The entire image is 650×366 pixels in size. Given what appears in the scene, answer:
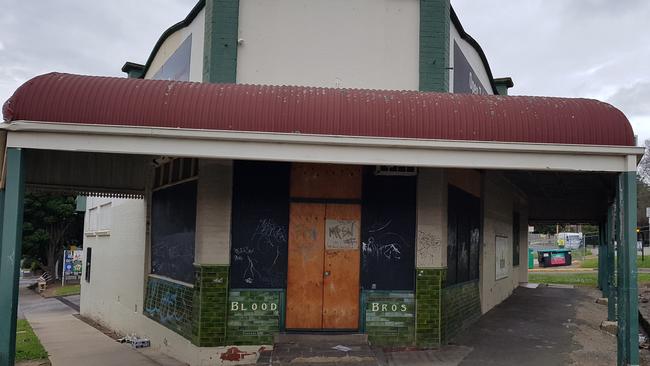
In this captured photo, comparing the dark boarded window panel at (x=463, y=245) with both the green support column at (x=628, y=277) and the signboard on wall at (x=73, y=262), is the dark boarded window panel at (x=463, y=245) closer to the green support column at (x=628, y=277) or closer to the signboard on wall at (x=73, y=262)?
the green support column at (x=628, y=277)

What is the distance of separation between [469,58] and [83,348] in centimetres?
1077

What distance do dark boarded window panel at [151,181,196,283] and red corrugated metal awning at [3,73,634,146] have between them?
2.60 metres

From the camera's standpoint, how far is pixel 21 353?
37.2 feet

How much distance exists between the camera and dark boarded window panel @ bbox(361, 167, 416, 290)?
31.6 feet

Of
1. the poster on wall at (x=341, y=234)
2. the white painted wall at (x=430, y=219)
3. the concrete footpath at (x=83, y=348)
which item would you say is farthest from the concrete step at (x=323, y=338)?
the concrete footpath at (x=83, y=348)

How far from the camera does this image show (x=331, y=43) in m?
10.4

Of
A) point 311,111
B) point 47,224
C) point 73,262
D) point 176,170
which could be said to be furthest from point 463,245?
point 47,224

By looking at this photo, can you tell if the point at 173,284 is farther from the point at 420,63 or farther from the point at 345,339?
the point at 420,63

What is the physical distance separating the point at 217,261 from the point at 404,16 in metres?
5.32

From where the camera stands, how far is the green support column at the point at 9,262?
697 cm

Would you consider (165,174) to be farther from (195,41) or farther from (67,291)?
(67,291)

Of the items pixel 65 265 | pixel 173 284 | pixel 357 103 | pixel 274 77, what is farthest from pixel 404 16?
pixel 65 265

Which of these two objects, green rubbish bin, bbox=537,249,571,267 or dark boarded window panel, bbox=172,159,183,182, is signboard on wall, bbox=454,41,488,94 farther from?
green rubbish bin, bbox=537,249,571,267

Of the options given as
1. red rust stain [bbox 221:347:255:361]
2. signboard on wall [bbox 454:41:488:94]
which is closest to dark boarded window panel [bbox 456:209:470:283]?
signboard on wall [bbox 454:41:488:94]
